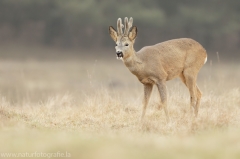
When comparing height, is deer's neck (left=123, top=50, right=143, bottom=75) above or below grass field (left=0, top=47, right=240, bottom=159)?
above

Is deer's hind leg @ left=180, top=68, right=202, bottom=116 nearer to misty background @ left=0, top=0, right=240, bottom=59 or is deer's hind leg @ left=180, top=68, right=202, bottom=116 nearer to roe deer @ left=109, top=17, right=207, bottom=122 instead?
roe deer @ left=109, top=17, right=207, bottom=122

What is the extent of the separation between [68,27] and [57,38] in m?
1.14

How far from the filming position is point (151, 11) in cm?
3134

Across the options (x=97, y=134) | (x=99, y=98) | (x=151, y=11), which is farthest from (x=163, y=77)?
(x=151, y=11)

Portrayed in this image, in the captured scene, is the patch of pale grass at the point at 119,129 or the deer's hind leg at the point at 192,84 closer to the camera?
the patch of pale grass at the point at 119,129

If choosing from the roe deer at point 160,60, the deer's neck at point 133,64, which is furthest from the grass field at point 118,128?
Answer: the deer's neck at point 133,64

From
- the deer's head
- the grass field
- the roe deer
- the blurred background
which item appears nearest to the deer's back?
the roe deer

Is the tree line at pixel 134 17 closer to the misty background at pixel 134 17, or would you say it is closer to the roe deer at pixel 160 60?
the misty background at pixel 134 17

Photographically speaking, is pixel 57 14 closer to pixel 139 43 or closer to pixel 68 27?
pixel 68 27

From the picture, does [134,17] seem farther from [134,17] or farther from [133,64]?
[133,64]

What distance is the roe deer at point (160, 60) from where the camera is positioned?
10734 millimetres

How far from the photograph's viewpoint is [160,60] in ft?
36.5

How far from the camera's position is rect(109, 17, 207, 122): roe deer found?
10.7 meters

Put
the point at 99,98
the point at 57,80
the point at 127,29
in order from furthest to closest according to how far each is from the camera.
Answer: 1. the point at 57,80
2. the point at 99,98
3. the point at 127,29
